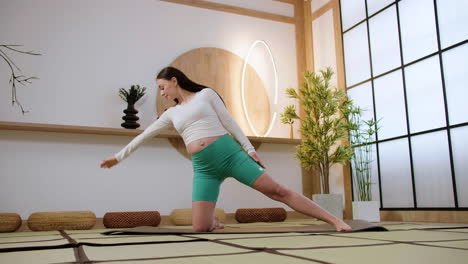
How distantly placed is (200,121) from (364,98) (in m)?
2.36

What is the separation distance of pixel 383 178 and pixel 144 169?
2.24m

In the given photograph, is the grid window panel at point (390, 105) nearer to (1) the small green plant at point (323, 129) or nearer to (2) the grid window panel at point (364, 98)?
(2) the grid window panel at point (364, 98)

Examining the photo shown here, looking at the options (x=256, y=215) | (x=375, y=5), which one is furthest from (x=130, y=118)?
(x=375, y=5)

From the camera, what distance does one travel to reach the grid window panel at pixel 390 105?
3.66 m

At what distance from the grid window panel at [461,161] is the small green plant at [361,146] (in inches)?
28.1

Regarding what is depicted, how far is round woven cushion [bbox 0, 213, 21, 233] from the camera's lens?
307cm

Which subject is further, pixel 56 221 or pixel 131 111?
pixel 131 111

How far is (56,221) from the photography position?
3123 mm

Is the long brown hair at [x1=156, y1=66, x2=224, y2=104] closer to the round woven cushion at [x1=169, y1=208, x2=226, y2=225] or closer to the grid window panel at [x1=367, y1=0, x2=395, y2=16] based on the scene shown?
the round woven cushion at [x1=169, y1=208, x2=226, y2=225]

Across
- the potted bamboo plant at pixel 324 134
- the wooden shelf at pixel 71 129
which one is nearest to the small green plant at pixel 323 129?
the potted bamboo plant at pixel 324 134

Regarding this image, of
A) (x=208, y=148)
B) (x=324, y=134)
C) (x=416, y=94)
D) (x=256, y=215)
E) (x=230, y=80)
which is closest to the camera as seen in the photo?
(x=208, y=148)

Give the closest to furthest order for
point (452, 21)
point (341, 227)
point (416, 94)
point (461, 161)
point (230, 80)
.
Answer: point (341, 227) → point (461, 161) → point (452, 21) → point (416, 94) → point (230, 80)

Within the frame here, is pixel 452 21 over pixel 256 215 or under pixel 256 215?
over

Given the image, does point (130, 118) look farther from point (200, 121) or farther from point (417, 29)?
point (417, 29)
